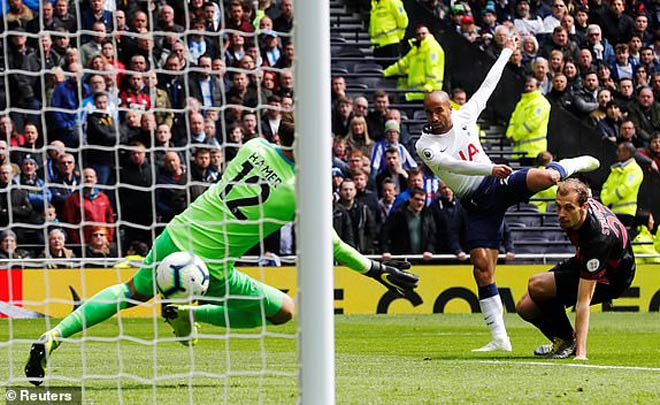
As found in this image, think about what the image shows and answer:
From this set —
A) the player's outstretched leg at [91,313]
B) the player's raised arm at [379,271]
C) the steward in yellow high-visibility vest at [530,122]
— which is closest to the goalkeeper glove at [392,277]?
the player's raised arm at [379,271]

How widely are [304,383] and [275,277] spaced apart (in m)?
10.7

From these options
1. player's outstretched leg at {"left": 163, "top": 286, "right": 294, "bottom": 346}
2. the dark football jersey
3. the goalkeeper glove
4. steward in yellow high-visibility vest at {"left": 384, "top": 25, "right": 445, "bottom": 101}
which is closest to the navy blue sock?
the dark football jersey

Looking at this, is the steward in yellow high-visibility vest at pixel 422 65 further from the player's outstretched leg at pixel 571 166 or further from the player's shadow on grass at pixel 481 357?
the player's shadow on grass at pixel 481 357

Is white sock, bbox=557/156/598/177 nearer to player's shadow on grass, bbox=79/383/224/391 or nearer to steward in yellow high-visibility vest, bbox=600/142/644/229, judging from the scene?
player's shadow on grass, bbox=79/383/224/391

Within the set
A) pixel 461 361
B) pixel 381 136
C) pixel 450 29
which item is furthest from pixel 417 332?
pixel 450 29

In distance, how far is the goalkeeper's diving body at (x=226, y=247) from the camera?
8234 millimetres

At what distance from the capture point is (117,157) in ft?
31.3

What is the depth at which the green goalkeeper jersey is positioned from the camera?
828 centimetres

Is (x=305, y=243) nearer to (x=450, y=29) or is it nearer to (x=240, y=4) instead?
(x=240, y=4)

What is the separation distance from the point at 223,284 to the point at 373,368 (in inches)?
A: 58.7

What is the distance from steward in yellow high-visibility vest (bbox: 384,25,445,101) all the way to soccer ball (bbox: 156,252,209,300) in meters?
12.6

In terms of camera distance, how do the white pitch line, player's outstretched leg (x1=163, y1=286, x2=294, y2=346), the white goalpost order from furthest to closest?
1. the white pitch line
2. player's outstretched leg (x1=163, y1=286, x2=294, y2=346)
3. the white goalpost

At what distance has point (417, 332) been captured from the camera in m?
14.2

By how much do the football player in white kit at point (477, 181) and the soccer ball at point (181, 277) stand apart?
12.3 ft
